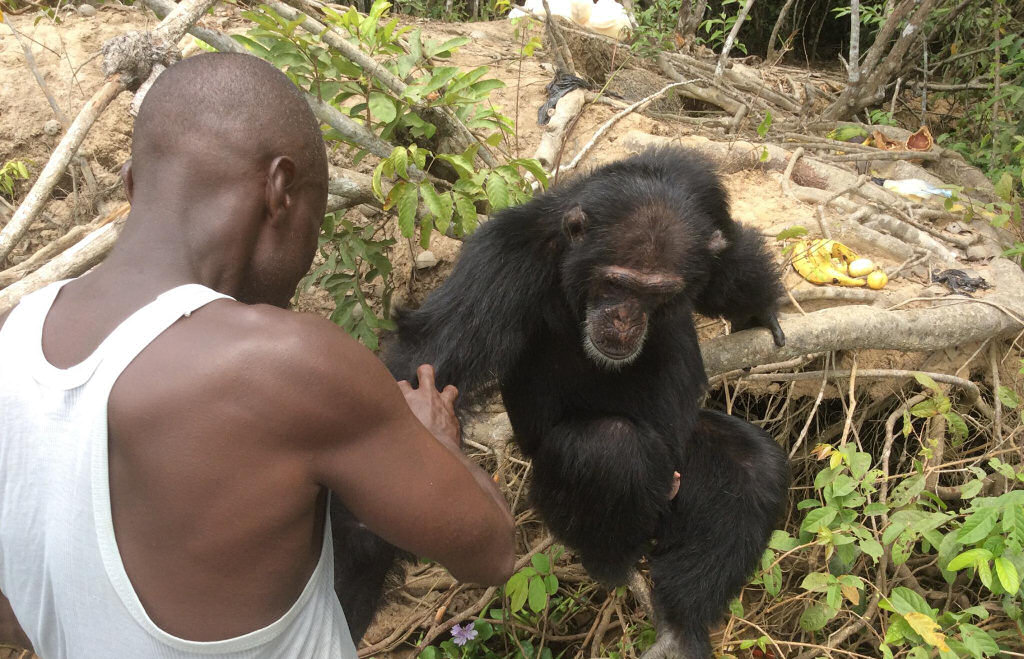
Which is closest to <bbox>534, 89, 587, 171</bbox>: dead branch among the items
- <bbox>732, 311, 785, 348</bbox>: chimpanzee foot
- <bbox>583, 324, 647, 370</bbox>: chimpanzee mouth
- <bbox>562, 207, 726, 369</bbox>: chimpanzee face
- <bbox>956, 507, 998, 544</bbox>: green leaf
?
<bbox>732, 311, 785, 348</bbox>: chimpanzee foot

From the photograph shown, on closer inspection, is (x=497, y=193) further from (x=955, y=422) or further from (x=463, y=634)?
(x=955, y=422)

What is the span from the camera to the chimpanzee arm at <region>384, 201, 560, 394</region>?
3.82 m

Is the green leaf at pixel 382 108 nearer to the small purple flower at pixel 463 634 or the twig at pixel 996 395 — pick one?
the small purple flower at pixel 463 634

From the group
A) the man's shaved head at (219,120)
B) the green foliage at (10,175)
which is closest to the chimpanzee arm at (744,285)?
the man's shaved head at (219,120)

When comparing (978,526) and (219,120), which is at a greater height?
(219,120)

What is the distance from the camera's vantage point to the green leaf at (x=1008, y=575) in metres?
3.08

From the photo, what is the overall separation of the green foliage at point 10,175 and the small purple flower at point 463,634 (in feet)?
16.6

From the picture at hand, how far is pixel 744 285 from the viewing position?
15.0ft

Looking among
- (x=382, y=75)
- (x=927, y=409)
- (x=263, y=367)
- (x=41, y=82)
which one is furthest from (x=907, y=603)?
(x=41, y=82)

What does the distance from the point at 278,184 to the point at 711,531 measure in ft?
10.5

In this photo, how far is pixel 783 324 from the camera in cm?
473

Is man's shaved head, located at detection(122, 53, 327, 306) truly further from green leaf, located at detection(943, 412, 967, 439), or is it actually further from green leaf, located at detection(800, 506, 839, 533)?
green leaf, located at detection(943, 412, 967, 439)

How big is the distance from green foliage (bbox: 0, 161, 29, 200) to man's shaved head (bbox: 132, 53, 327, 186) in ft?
15.9

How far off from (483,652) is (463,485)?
3.82m
